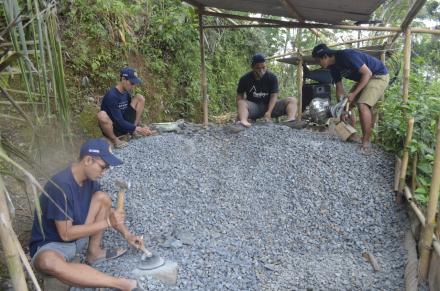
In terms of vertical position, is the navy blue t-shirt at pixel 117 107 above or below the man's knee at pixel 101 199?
above

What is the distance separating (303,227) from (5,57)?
97.0 inches

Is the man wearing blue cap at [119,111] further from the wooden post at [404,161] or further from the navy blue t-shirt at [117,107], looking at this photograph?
the wooden post at [404,161]

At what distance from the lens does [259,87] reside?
5672 millimetres

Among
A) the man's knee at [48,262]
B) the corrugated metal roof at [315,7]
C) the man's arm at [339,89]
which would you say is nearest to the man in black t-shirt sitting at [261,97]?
the man's arm at [339,89]

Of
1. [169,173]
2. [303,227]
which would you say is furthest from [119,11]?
[303,227]

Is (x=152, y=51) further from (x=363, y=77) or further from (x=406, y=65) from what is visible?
(x=406, y=65)

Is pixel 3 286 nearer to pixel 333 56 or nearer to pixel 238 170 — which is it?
pixel 238 170

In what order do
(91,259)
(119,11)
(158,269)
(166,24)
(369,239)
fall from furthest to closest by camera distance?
(166,24) → (119,11) → (369,239) → (91,259) → (158,269)

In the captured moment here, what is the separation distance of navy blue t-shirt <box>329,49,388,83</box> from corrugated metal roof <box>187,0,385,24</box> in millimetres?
374

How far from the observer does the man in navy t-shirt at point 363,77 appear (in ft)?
14.0

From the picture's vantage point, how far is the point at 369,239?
10.2 feet

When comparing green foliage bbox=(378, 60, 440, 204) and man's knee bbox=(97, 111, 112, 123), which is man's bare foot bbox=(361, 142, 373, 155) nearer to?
green foliage bbox=(378, 60, 440, 204)

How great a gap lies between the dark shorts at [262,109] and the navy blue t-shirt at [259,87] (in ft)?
0.27

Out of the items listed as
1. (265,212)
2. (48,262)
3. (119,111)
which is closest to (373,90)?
(265,212)
